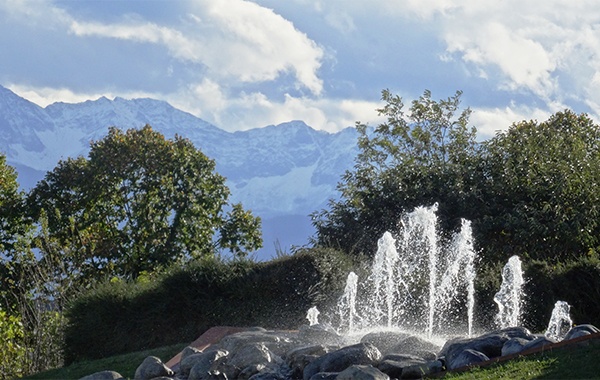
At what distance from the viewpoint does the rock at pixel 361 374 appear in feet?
26.7

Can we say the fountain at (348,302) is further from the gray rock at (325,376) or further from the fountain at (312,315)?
the gray rock at (325,376)

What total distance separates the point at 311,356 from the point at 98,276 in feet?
56.4

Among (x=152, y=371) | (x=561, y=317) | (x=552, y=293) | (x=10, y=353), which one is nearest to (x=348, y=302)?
(x=552, y=293)

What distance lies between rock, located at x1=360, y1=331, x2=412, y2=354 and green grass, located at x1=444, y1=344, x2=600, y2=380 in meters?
2.19

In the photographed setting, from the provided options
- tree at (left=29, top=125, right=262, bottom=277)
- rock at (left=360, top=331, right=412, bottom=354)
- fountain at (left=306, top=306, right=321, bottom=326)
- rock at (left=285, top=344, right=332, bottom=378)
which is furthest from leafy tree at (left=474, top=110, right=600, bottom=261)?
rock at (left=285, top=344, right=332, bottom=378)

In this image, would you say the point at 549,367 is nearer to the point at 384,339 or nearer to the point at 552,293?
the point at 384,339

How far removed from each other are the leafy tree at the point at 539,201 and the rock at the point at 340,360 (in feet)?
31.2

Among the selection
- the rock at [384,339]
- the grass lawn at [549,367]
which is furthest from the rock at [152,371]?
the grass lawn at [549,367]

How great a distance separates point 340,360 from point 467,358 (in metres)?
1.23

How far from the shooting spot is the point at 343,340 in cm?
1104

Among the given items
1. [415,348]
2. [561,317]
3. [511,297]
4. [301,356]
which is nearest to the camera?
[301,356]

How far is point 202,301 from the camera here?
14.8 meters

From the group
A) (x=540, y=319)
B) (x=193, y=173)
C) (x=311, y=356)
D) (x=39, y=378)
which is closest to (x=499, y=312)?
(x=540, y=319)

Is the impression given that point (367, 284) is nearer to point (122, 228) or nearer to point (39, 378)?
point (39, 378)
